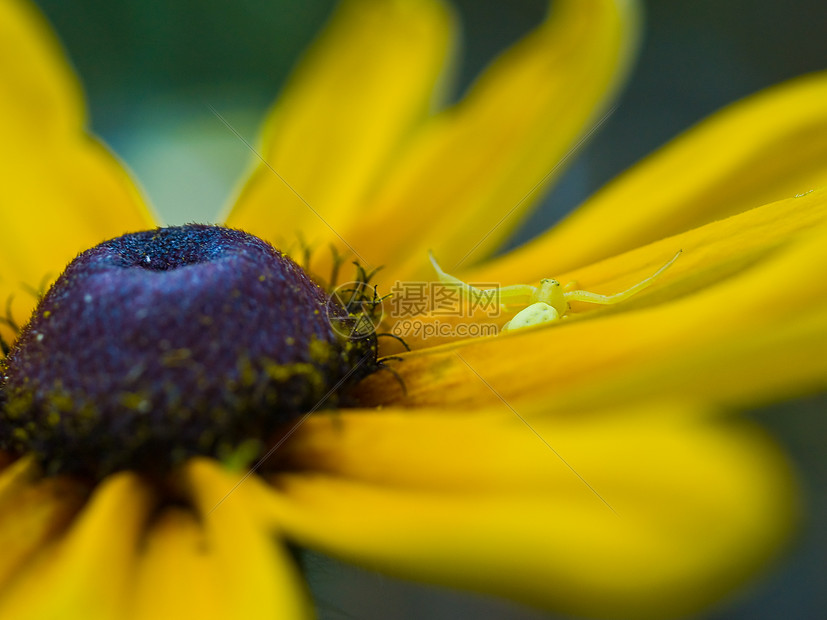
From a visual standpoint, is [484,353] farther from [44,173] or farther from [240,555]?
[44,173]

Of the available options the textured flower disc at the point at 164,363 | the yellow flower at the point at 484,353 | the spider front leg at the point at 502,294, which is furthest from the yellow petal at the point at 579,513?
the spider front leg at the point at 502,294

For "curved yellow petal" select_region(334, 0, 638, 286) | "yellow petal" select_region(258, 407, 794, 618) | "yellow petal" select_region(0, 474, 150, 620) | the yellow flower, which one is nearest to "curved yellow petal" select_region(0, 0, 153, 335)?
the yellow flower

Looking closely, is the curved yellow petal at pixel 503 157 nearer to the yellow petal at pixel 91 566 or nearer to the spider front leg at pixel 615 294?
the spider front leg at pixel 615 294

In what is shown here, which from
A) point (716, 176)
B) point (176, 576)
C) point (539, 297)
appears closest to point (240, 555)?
point (176, 576)

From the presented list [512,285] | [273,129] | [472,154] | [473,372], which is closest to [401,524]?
[473,372]

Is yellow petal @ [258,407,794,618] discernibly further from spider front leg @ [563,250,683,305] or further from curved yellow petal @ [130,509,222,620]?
spider front leg @ [563,250,683,305]
